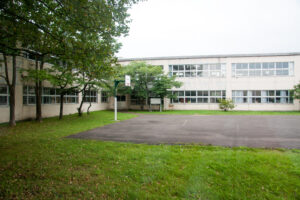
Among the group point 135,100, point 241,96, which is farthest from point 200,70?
point 135,100

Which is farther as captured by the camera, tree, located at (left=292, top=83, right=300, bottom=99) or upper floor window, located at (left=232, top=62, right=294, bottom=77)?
upper floor window, located at (left=232, top=62, right=294, bottom=77)

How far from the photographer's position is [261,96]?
80.6 feet

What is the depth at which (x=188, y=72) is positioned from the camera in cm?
2725

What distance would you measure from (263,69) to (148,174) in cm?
2746

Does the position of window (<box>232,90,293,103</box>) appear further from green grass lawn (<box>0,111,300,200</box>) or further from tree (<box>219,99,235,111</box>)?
green grass lawn (<box>0,111,300,200</box>)

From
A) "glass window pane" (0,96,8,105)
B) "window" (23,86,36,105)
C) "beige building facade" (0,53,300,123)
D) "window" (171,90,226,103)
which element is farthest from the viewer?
"window" (171,90,226,103)

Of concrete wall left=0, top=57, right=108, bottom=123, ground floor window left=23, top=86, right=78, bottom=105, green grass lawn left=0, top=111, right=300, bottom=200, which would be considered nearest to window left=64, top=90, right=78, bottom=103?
ground floor window left=23, top=86, right=78, bottom=105

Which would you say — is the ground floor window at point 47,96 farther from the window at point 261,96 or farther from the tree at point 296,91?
the tree at point 296,91

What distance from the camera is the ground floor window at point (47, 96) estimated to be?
14.3 meters

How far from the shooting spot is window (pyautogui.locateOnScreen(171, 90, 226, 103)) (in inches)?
1021

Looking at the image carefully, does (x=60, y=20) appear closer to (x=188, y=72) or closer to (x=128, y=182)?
(x=128, y=182)

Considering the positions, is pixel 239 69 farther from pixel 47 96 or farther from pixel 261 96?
pixel 47 96

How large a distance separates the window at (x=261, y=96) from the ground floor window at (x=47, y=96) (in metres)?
22.4

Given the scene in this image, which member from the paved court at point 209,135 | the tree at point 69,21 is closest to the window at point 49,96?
the paved court at point 209,135
